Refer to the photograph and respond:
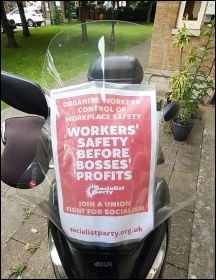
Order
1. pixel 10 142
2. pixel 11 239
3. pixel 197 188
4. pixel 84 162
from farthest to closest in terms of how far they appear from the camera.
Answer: pixel 197 188, pixel 11 239, pixel 10 142, pixel 84 162

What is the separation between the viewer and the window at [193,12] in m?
4.06

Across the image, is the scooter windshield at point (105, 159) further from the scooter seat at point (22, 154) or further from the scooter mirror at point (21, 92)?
the scooter seat at point (22, 154)

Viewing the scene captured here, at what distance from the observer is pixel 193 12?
4164 mm

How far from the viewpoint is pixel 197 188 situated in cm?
226

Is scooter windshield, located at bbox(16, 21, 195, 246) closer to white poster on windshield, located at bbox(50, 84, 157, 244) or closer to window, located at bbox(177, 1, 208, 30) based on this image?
white poster on windshield, located at bbox(50, 84, 157, 244)

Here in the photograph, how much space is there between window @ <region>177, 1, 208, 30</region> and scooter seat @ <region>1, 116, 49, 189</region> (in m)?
3.72

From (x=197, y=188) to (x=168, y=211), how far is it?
1.63m

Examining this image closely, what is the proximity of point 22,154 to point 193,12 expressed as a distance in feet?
13.8

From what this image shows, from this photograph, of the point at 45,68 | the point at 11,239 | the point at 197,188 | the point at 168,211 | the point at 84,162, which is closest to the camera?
the point at 84,162

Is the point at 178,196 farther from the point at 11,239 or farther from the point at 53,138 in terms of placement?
the point at 11,239

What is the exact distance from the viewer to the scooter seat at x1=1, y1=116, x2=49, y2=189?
2.77 feet

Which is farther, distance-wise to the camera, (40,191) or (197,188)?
(197,188)

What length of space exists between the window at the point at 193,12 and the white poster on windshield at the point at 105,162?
13.6 ft

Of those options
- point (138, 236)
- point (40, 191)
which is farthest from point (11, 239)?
point (138, 236)
